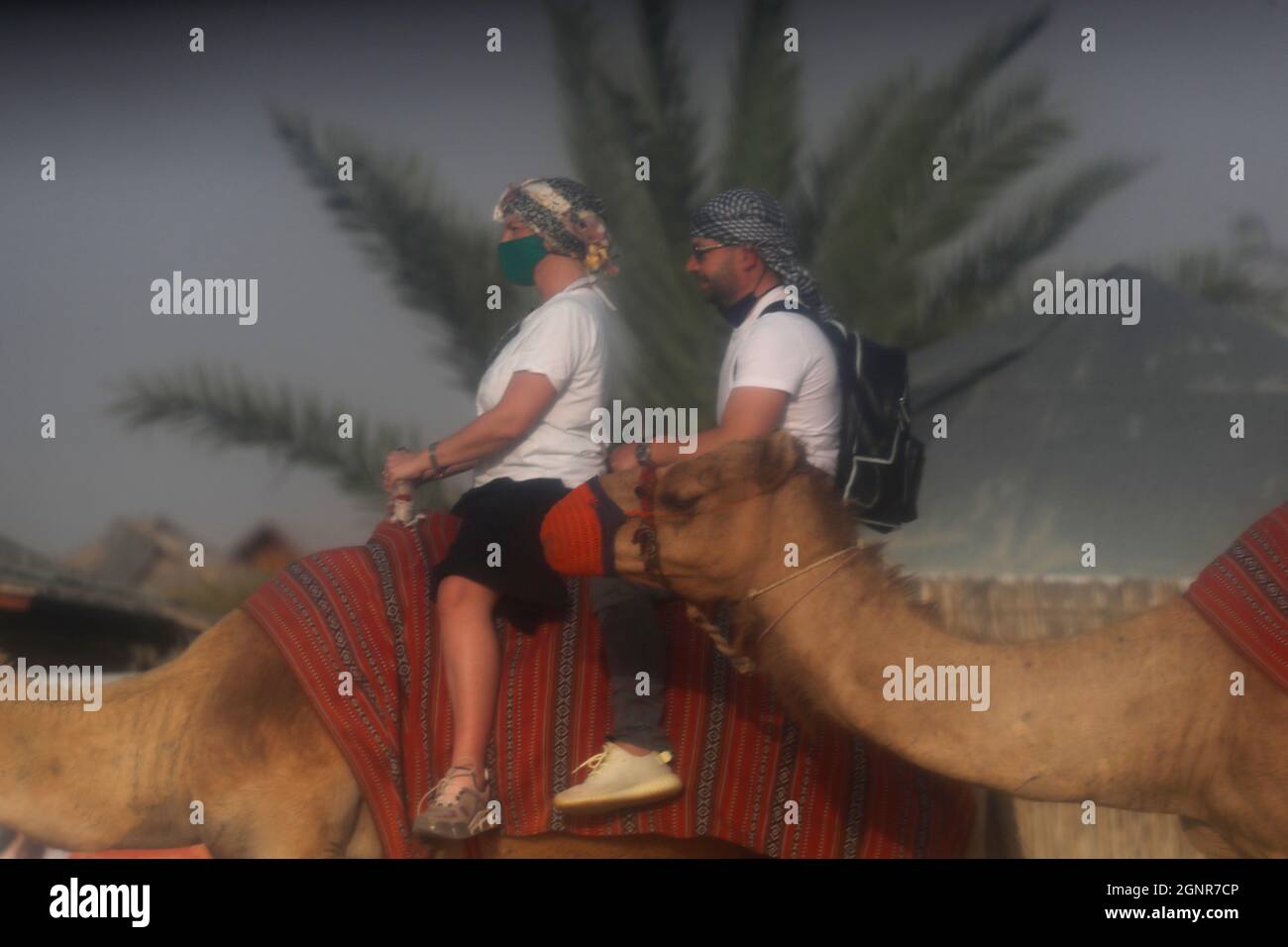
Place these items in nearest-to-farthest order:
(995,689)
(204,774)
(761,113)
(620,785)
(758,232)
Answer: (995,689) → (620,785) → (204,774) → (758,232) → (761,113)

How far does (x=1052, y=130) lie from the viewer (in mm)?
8586

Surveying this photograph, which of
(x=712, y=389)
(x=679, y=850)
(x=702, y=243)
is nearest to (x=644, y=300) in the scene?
(x=712, y=389)

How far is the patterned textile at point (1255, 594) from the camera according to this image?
3203mm

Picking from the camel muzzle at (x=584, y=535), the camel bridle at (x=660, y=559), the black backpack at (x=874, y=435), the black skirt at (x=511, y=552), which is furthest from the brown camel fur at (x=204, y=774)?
the black backpack at (x=874, y=435)

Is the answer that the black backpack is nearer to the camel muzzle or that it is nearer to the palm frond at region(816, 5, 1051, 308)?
the camel muzzle

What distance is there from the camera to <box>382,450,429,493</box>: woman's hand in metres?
3.78

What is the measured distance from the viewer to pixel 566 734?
12.4 feet

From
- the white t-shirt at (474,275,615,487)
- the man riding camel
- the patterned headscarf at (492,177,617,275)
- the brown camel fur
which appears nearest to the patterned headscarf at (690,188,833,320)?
the man riding camel

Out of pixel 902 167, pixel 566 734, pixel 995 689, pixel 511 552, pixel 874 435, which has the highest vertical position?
pixel 902 167

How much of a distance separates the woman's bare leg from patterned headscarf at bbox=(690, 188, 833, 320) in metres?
1.11

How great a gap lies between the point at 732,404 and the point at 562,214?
2.31 feet

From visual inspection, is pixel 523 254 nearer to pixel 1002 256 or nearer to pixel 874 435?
pixel 874 435

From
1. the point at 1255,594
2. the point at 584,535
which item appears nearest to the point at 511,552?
the point at 584,535
